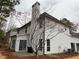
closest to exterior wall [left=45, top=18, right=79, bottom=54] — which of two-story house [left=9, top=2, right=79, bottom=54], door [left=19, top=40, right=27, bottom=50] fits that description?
two-story house [left=9, top=2, right=79, bottom=54]

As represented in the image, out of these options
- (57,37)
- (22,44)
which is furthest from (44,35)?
(22,44)

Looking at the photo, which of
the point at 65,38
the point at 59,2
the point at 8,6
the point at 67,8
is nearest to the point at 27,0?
the point at 8,6

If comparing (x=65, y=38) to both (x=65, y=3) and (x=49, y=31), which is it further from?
(x=65, y=3)

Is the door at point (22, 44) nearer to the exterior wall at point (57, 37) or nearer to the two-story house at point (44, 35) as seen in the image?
the two-story house at point (44, 35)

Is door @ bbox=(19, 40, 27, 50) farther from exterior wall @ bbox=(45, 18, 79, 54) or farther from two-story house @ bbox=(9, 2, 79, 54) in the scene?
exterior wall @ bbox=(45, 18, 79, 54)

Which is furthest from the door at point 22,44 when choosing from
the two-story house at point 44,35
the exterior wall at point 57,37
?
the exterior wall at point 57,37

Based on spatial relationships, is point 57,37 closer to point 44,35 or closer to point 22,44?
point 44,35

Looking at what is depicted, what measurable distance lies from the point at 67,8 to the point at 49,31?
531 centimetres

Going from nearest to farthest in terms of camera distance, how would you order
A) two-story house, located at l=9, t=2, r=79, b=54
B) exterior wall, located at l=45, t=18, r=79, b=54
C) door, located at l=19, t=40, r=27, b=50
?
two-story house, located at l=9, t=2, r=79, b=54 → exterior wall, located at l=45, t=18, r=79, b=54 → door, located at l=19, t=40, r=27, b=50

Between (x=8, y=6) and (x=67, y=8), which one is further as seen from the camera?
(x=67, y=8)

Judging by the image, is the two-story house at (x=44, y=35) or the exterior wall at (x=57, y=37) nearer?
the two-story house at (x=44, y=35)

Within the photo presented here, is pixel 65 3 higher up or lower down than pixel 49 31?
higher up

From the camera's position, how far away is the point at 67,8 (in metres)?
16.5

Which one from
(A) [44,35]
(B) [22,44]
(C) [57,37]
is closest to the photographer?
(A) [44,35]
